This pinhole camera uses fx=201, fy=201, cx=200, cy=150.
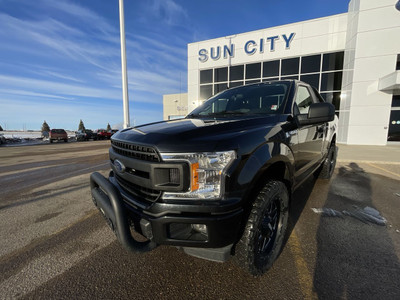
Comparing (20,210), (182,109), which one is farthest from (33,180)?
(182,109)

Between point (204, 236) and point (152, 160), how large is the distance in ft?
2.24

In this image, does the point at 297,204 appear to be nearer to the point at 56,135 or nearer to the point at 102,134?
the point at 56,135

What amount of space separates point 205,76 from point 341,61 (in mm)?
9724

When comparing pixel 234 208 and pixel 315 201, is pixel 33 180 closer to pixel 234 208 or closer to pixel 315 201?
pixel 234 208

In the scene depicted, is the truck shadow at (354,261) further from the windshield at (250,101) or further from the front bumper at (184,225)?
the windshield at (250,101)

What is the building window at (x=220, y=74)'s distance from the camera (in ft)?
53.7

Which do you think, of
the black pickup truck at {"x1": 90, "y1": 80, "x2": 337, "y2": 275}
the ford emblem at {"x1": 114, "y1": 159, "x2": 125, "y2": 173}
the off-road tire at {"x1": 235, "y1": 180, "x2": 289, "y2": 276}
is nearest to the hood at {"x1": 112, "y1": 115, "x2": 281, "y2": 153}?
the black pickup truck at {"x1": 90, "y1": 80, "x2": 337, "y2": 275}

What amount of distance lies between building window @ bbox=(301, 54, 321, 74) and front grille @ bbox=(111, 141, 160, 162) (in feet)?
50.7

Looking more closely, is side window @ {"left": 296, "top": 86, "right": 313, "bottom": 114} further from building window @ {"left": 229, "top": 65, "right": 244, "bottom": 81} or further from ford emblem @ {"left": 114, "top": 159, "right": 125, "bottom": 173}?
building window @ {"left": 229, "top": 65, "right": 244, "bottom": 81}

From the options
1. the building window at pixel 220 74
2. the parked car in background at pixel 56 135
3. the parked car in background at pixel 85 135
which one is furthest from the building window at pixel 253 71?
the parked car in background at pixel 85 135

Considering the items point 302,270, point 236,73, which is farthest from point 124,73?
point 302,270

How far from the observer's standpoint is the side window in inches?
109

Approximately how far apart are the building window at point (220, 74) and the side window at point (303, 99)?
14035mm

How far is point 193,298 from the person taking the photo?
64.1 inches
